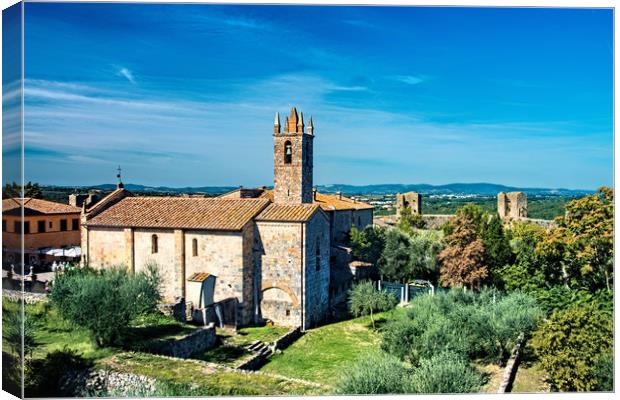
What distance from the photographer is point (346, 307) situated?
2223 cm

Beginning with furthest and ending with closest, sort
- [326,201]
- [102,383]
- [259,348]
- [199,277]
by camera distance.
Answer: [326,201] → [199,277] → [259,348] → [102,383]

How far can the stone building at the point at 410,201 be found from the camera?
144 feet

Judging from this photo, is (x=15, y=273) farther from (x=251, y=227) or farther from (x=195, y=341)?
(x=251, y=227)

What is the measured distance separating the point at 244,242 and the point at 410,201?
2788 cm

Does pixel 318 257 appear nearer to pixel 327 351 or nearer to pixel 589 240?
pixel 327 351

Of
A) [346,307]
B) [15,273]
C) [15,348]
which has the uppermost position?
[15,273]

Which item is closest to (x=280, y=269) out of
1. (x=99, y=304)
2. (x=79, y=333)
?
(x=99, y=304)

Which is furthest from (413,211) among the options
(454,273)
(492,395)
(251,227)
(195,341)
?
(492,395)

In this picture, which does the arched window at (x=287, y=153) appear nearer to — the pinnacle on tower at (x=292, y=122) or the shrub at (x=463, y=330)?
the pinnacle on tower at (x=292, y=122)

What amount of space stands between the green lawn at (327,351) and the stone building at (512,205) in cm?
2259

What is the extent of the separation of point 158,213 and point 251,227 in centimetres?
405

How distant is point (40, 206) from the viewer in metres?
15.0

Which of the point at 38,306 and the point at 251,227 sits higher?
the point at 251,227

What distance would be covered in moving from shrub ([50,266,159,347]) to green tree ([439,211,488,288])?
46.2 ft
